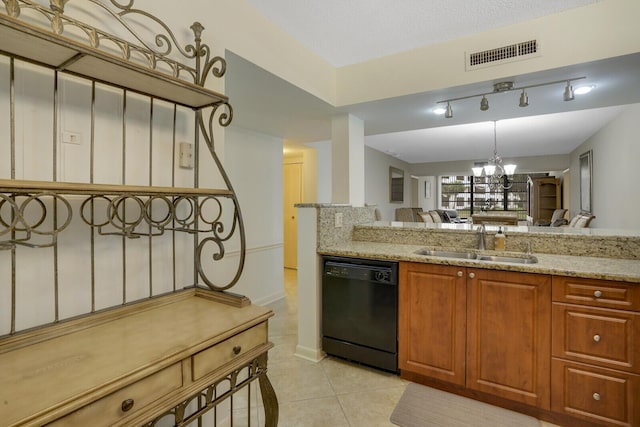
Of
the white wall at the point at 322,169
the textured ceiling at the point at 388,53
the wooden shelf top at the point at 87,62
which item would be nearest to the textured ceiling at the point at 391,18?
the textured ceiling at the point at 388,53

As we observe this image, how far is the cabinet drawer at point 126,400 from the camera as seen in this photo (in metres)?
0.75

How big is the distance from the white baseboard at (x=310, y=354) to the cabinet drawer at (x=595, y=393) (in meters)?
1.51

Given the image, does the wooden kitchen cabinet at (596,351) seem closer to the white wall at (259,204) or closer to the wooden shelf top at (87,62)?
the wooden shelf top at (87,62)

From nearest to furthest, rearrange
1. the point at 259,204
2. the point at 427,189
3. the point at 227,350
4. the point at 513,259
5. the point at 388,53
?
the point at 227,350, the point at 513,259, the point at 388,53, the point at 259,204, the point at 427,189

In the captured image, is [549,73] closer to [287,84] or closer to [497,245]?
[497,245]

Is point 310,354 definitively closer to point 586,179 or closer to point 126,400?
point 126,400

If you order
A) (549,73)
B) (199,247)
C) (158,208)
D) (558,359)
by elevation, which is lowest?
(558,359)

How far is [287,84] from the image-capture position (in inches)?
88.6

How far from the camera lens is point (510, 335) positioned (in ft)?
6.02

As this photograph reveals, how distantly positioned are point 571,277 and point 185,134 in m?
2.15

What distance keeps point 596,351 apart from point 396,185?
235 inches

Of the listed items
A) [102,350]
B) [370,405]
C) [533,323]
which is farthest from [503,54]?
[102,350]

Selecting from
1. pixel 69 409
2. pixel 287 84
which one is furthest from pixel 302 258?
pixel 69 409

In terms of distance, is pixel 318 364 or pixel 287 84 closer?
pixel 287 84
